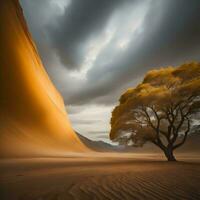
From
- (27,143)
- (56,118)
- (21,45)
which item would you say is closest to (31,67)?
(21,45)

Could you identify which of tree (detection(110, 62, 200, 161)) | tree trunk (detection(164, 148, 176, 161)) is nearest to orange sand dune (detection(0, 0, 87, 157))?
tree (detection(110, 62, 200, 161))

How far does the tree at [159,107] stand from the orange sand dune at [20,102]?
15577 mm

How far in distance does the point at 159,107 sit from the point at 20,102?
28.9 metres

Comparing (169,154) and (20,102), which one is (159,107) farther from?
(20,102)

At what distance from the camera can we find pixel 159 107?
17625 mm

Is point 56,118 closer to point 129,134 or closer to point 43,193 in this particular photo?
point 129,134

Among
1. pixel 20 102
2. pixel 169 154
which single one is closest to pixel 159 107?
pixel 169 154

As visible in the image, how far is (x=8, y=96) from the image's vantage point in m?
35.1

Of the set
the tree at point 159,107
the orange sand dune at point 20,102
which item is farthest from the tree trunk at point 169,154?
the orange sand dune at point 20,102

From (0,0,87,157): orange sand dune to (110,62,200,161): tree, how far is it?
15577 mm

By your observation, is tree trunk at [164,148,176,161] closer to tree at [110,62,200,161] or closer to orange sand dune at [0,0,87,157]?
tree at [110,62,200,161]

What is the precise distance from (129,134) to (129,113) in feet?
7.45

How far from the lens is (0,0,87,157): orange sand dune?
30656mm

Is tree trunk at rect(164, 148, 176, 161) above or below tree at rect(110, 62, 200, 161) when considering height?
below
